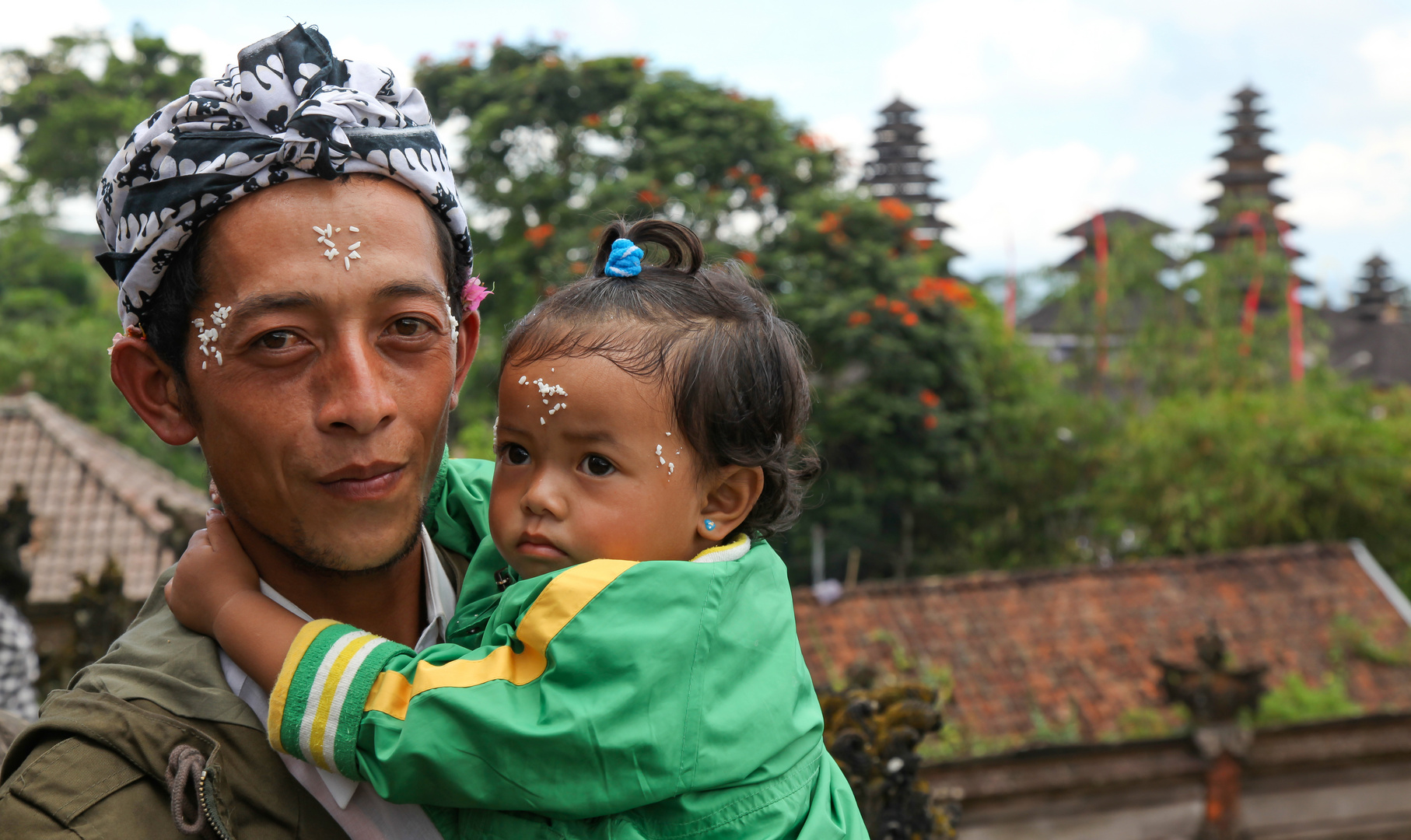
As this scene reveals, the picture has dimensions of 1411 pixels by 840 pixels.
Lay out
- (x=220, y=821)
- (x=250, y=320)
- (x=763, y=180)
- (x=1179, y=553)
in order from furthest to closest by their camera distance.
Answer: (x=1179, y=553) < (x=763, y=180) < (x=250, y=320) < (x=220, y=821)

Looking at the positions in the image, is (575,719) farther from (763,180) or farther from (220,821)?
(763,180)

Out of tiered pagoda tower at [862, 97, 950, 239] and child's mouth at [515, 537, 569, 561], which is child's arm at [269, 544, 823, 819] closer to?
child's mouth at [515, 537, 569, 561]

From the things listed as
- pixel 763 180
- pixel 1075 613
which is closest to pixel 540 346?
pixel 1075 613

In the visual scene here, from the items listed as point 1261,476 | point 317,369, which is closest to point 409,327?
point 317,369

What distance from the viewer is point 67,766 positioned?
1610 mm

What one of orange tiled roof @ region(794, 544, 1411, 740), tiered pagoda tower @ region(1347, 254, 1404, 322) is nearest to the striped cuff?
orange tiled roof @ region(794, 544, 1411, 740)

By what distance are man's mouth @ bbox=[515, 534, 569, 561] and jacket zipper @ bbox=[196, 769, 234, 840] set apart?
639 mm

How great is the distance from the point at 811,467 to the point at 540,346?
687 mm

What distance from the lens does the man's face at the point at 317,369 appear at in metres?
1.84

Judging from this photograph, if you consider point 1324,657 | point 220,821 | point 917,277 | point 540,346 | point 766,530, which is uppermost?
point 917,277

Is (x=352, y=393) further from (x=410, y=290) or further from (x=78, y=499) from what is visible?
(x=78, y=499)

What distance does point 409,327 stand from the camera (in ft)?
6.44

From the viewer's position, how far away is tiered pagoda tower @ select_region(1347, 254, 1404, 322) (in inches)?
1534

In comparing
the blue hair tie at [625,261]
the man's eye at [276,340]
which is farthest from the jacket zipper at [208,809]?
the blue hair tie at [625,261]
